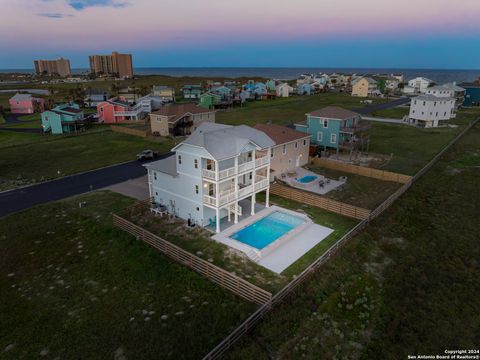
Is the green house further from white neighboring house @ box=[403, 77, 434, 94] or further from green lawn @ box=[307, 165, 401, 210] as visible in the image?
white neighboring house @ box=[403, 77, 434, 94]


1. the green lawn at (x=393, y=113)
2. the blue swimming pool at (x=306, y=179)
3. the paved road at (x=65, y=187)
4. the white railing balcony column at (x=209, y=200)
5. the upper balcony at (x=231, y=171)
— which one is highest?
the upper balcony at (x=231, y=171)

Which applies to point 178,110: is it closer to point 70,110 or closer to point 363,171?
point 70,110

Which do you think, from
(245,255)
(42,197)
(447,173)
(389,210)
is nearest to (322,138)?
(447,173)

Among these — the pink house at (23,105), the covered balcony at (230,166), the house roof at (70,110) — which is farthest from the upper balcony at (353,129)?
the pink house at (23,105)

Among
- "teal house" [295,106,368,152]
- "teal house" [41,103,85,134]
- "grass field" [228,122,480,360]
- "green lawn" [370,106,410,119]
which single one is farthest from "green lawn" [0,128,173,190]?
"green lawn" [370,106,410,119]

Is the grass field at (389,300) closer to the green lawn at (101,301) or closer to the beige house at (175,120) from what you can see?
the green lawn at (101,301)

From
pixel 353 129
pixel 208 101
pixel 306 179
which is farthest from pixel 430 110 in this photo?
pixel 208 101
